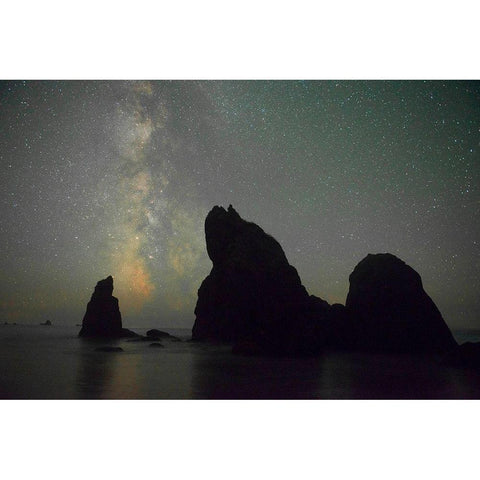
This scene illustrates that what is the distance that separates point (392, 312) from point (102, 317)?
22.9m

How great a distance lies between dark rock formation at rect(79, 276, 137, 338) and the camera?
28.8 metres

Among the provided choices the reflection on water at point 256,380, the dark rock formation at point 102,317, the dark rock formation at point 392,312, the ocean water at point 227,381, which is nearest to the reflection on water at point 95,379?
the ocean water at point 227,381

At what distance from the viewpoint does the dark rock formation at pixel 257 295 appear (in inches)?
545

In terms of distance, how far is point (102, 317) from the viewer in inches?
1154

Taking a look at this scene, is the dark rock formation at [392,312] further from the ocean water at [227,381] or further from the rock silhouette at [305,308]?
the ocean water at [227,381]

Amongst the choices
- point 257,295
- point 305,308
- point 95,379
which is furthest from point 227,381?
point 257,295

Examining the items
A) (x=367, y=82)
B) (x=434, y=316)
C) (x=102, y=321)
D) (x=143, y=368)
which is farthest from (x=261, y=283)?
(x=102, y=321)

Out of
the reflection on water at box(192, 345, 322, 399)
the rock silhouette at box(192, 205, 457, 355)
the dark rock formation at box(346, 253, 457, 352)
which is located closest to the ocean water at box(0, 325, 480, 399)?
the reflection on water at box(192, 345, 322, 399)

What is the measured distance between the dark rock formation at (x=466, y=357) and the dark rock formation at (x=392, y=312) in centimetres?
540

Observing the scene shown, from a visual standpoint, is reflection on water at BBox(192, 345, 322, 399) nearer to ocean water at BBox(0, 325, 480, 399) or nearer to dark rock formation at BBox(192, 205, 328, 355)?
ocean water at BBox(0, 325, 480, 399)

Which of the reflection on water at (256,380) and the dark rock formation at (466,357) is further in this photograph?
the dark rock formation at (466,357)

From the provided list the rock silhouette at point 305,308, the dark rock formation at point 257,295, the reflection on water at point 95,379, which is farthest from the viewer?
the rock silhouette at point 305,308

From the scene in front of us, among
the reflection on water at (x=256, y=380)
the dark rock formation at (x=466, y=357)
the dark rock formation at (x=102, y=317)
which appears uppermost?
the dark rock formation at (x=466, y=357)
